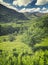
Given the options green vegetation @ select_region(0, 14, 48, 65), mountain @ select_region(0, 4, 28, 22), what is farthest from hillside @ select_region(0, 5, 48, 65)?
mountain @ select_region(0, 4, 28, 22)

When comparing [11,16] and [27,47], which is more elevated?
[27,47]

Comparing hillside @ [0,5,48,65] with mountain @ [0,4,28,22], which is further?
mountain @ [0,4,28,22]

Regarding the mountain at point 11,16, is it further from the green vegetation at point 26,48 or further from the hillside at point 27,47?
the green vegetation at point 26,48

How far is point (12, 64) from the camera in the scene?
35906mm

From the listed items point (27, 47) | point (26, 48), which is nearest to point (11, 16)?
point (27, 47)

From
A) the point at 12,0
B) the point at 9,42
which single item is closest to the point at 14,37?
the point at 9,42

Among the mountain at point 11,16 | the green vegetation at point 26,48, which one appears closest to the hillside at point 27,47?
the green vegetation at point 26,48

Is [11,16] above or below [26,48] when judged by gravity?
below

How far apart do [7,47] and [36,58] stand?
9863 millimetres

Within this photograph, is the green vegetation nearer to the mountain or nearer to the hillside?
the hillside

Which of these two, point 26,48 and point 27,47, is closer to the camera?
point 26,48

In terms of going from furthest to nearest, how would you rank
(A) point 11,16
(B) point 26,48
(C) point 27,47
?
(A) point 11,16 → (C) point 27,47 → (B) point 26,48

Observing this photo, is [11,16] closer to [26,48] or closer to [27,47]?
[27,47]

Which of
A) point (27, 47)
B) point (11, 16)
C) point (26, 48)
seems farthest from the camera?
point (11, 16)
